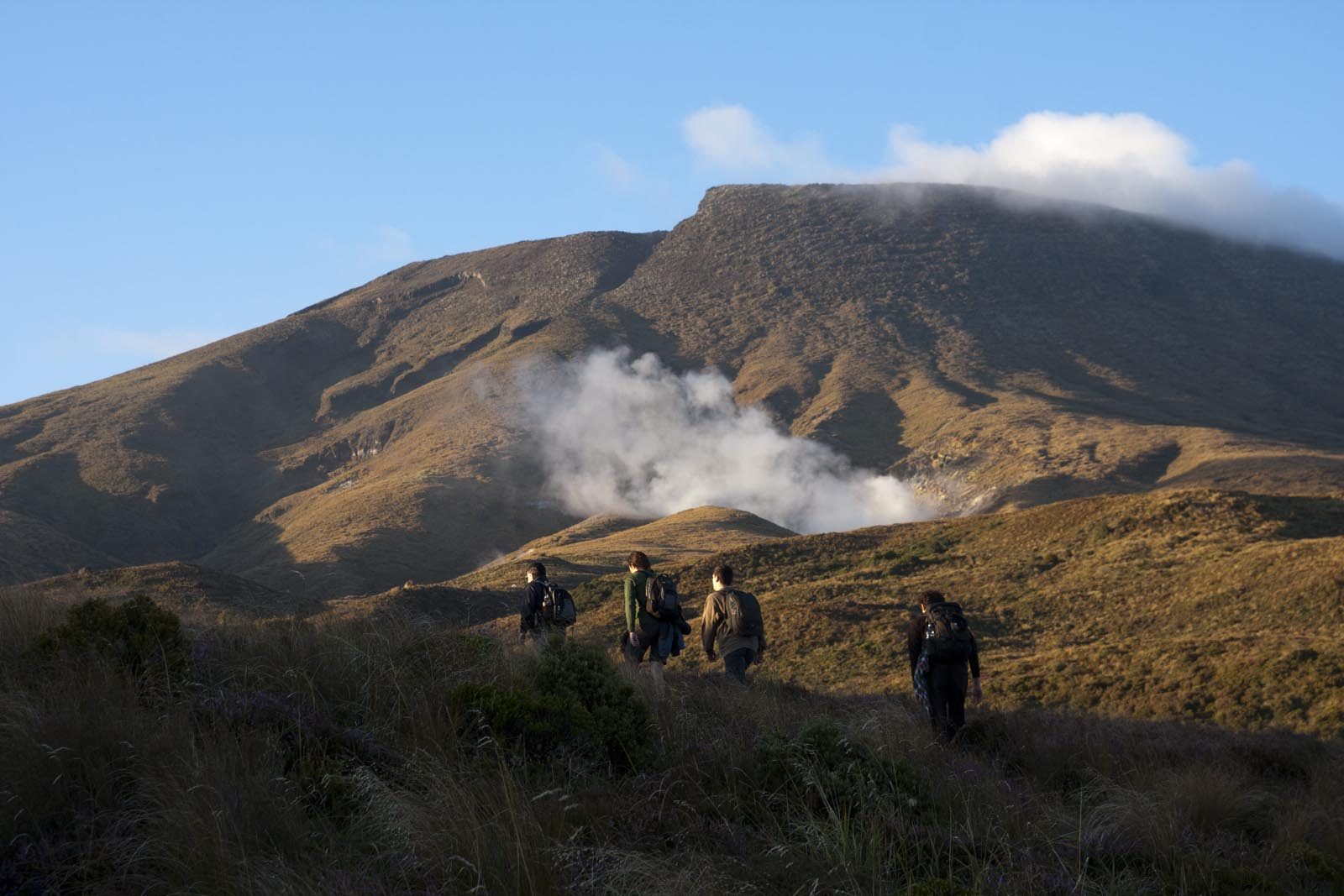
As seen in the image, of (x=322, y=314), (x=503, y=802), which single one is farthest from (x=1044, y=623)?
(x=322, y=314)

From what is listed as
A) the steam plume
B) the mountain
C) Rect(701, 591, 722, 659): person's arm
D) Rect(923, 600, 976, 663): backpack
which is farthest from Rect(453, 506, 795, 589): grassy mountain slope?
Rect(923, 600, 976, 663): backpack

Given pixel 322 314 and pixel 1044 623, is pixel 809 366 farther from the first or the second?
pixel 1044 623

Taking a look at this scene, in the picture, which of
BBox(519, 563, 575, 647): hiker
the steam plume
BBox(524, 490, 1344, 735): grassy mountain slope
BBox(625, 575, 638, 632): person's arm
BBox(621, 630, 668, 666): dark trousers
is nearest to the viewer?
BBox(621, 630, 668, 666): dark trousers

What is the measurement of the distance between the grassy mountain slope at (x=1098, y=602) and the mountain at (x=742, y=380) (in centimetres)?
3037

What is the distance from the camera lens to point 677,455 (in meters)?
91.6

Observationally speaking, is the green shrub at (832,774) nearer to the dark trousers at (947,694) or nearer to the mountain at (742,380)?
the dark trousers at (947,694)

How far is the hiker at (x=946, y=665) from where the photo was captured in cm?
988

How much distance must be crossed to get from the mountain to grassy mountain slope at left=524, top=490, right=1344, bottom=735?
3037 centimetres

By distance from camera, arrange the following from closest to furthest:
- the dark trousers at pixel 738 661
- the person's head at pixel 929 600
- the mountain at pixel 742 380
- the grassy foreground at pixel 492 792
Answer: the grassy foreground at pixel 492 792, the person's head at pixel 929 600, the dark trousers at pixel 738 661, the mountain at pixel 742 380

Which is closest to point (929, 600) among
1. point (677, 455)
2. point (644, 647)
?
point (644, 647)

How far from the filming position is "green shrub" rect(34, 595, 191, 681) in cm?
684

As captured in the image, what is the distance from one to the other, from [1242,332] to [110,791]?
12539 centimetres

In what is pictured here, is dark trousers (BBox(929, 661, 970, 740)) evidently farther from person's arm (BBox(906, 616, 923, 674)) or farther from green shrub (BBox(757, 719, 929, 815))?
green shrub (BBox(757, 719, 929, 815))

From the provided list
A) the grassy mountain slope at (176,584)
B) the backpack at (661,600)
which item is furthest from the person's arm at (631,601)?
the grassy mountain slope at (176,584)
